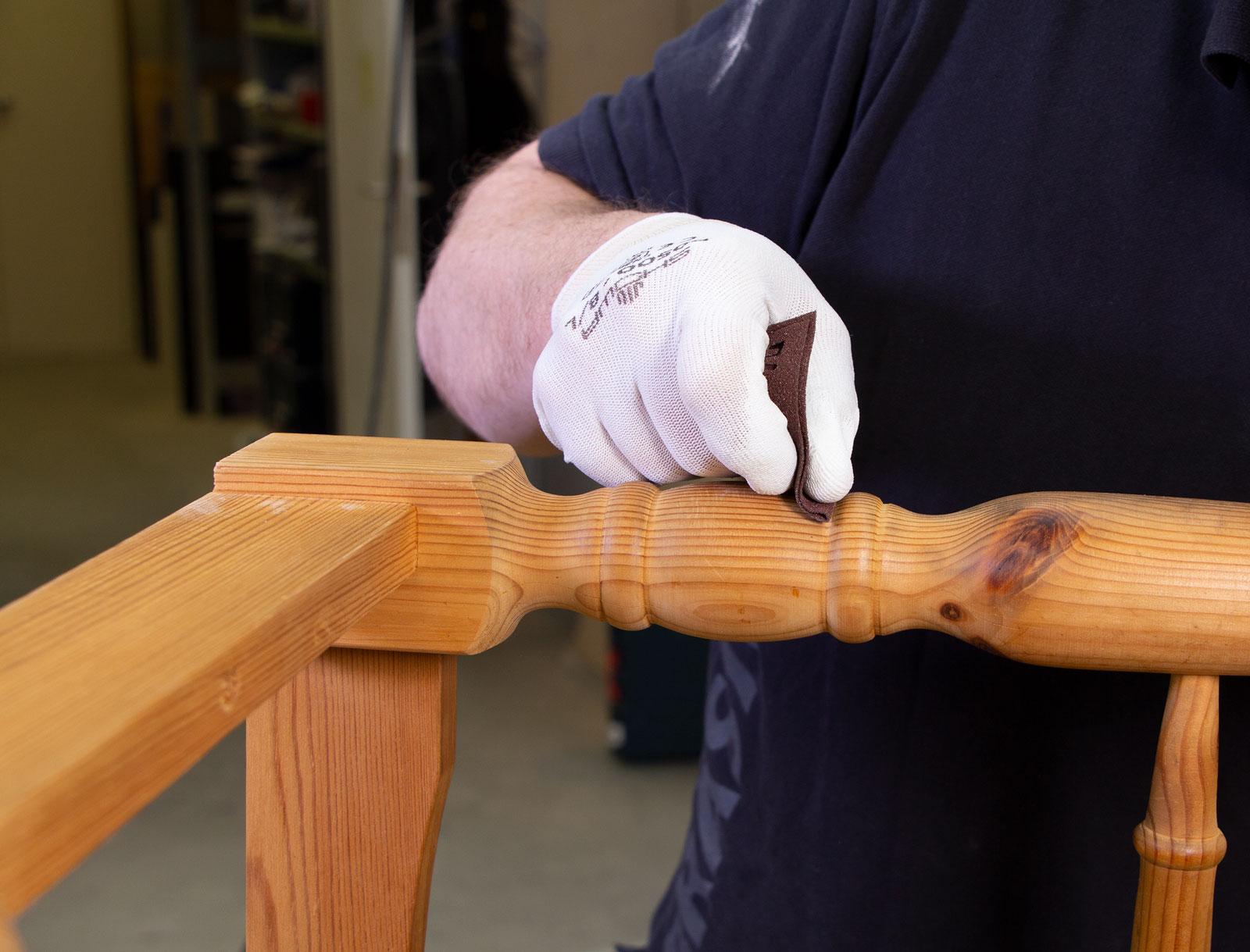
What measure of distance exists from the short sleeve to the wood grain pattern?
0.41 m

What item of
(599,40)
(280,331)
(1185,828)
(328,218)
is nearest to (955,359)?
(1185,828)

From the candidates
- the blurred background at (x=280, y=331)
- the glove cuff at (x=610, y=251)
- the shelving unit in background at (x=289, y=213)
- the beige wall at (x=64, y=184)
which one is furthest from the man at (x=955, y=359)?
the beige wall at (x=64, y=184)

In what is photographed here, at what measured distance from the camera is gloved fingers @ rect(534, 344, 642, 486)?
0.57m

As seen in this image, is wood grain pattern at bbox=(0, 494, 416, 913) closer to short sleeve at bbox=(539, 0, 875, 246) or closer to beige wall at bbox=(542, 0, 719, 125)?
short sleeve at bbox=(539, 0, 875, 246)

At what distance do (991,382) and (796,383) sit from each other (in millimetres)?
236

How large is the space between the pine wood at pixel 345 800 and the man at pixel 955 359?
0.16 meters

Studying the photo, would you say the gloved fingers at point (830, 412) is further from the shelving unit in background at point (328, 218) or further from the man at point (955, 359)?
the shelving unit in background at point (328, 218)

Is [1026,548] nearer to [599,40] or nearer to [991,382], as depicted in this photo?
[991,382]

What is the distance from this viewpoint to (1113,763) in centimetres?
66

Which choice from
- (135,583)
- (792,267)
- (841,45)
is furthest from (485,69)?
(135,583)

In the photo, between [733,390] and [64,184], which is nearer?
[733,390]

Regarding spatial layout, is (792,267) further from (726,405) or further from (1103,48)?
(1103,48)

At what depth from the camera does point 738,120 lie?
2.54 feet

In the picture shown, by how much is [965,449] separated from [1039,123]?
0.18m
